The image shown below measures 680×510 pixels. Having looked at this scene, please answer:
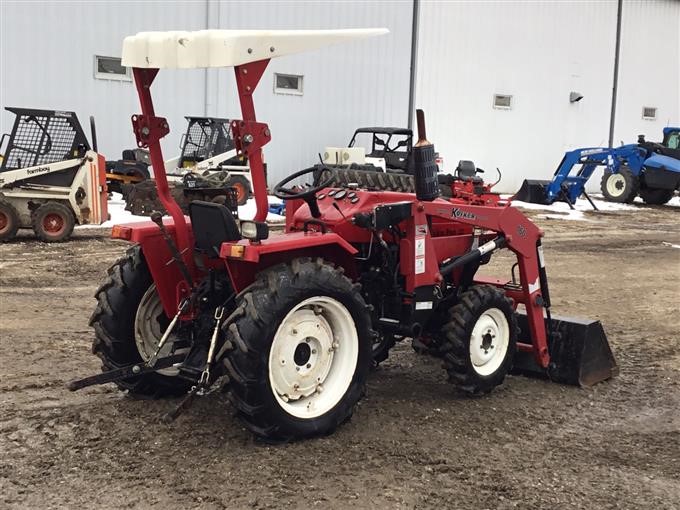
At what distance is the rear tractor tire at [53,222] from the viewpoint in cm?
1133

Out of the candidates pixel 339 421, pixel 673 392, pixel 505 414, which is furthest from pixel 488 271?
pixel 339 421

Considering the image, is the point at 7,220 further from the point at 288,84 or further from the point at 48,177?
the point at 288,84

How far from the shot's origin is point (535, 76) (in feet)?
79.3

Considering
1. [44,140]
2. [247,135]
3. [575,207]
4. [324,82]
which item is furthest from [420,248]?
[324,82]

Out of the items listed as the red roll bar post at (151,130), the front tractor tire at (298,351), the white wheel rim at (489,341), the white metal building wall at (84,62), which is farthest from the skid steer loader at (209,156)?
the front tractor tire at (298,351)

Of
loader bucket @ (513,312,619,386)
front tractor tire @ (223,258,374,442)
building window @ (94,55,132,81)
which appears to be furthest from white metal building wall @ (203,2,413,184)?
front tractor tire @ (223,258,374,442)

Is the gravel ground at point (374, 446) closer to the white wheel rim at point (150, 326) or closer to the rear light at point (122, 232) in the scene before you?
the white wheel rim at point (150, 326)

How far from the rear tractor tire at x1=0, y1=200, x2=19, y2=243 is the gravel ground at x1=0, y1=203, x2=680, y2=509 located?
5273mm

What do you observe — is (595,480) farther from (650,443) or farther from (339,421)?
(339,421)

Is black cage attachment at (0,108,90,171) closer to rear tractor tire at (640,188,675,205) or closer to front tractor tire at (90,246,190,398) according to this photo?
front tractor tire at (90,246,190,398)

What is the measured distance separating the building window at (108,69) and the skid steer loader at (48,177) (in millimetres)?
5583

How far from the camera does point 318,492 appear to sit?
345cm

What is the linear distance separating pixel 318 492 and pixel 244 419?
0.56 meters

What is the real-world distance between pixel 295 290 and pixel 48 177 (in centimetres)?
882
